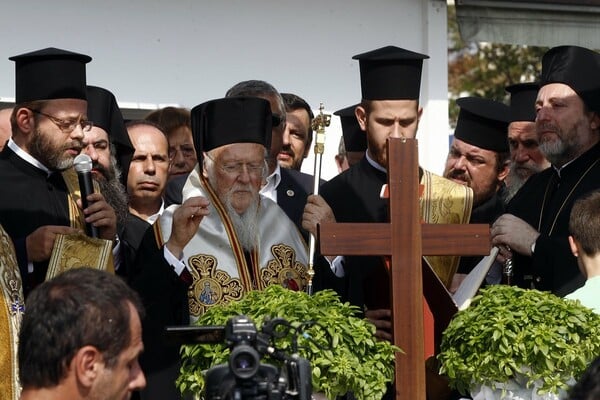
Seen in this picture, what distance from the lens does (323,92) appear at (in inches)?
413

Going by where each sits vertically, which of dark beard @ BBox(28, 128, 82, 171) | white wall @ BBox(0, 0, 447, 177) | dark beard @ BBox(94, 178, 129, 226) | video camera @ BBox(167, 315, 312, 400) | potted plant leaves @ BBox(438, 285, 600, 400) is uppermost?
white wall @ BBox(0, 0, 447, 177)

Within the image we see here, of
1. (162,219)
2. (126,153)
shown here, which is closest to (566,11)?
(126,153)

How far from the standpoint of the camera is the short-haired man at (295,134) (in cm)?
847

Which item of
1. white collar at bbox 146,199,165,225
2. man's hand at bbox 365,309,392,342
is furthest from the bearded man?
man's hand at bbox 365,309,392,342

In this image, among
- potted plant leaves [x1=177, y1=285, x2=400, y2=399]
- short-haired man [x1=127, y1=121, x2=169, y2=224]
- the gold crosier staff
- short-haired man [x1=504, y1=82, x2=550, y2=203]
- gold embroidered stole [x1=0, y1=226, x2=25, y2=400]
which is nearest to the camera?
potted plant leaves [x1=177, y1=285, x2=400, y2=399]

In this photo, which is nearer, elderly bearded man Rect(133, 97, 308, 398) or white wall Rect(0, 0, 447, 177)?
elderly bearded man Rect(133, 97, 308, 398)

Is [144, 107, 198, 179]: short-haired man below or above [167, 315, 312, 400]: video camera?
above

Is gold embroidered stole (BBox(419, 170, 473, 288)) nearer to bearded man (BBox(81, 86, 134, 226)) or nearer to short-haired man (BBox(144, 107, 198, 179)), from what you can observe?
bearded man (BBox(81, 86, 134, 226))

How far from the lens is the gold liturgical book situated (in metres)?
5.98

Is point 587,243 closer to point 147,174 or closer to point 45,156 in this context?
point 45,156

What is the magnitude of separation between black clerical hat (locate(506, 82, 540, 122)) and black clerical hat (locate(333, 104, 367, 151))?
0.94 metres

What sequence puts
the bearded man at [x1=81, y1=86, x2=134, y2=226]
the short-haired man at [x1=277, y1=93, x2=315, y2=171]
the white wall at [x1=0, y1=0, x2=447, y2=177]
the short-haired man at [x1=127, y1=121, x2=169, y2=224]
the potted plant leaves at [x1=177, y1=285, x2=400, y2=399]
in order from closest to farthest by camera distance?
the potted plant leaves at [x1=177, y1=285, x2=400, y2=399]
the bearded man at [x1=81, y1=86, x2=134, y2=226]
the short-haired man at [x1=127, y1=121, x2=169, y2=224]
the short-haired man at [x1=277, y1=93, x2=315, y2=171]
the white wall at [x1=0, y1=0, x2=447, y2=177]

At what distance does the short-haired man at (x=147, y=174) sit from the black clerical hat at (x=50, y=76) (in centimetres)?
114

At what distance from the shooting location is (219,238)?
21.7ft
